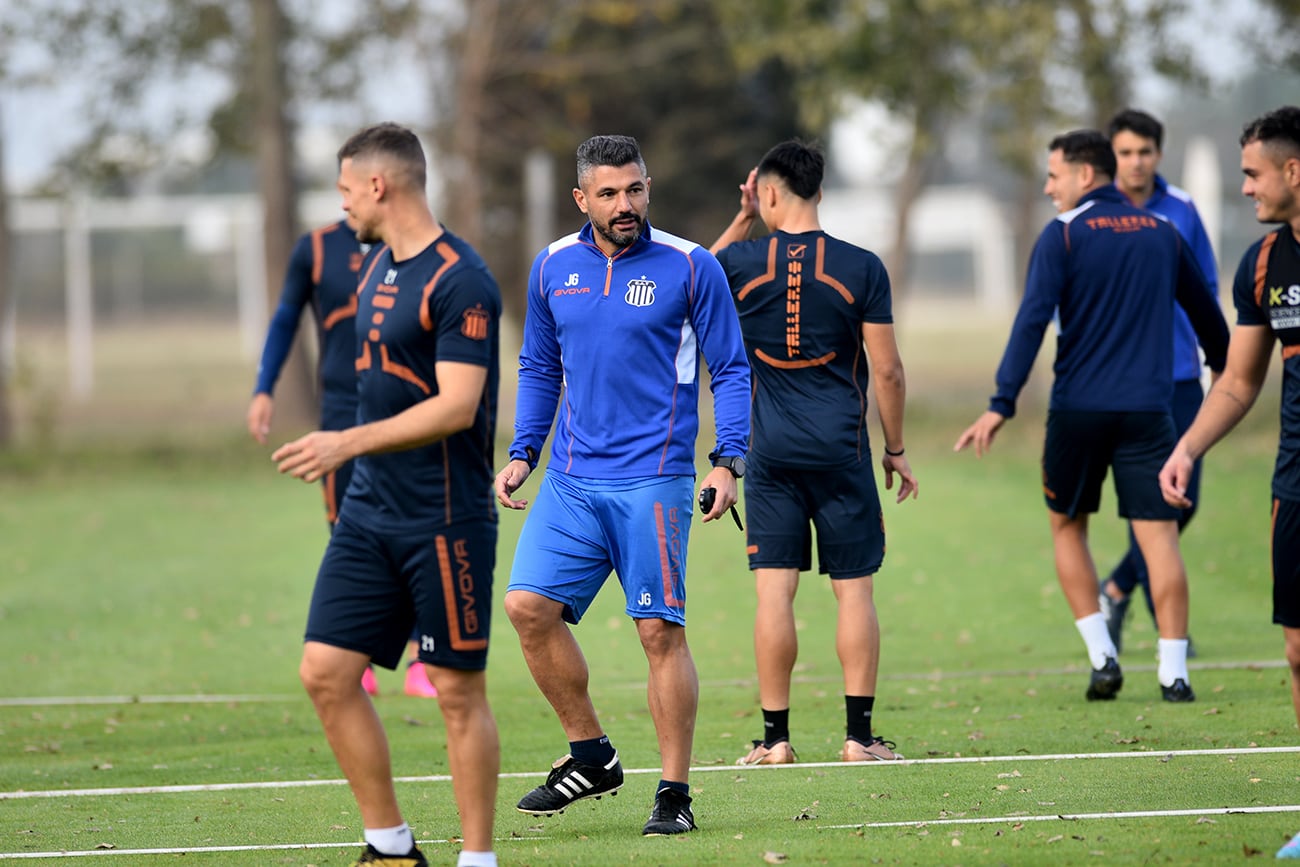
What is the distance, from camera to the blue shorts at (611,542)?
6.04 meters

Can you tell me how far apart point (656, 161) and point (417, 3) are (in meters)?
5.93

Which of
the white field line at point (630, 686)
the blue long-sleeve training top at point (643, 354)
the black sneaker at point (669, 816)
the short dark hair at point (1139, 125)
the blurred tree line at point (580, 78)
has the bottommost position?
the white field line at point (630, 686)

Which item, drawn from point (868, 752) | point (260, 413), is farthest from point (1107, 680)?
point (260, 413)

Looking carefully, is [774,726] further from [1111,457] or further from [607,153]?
[607,153]

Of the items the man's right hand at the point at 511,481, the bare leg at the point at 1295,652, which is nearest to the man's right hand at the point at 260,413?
the man's right hand at the point at 511,481

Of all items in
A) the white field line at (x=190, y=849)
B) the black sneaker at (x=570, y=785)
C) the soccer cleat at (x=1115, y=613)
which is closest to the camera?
the white field line at (x=190, y=849)

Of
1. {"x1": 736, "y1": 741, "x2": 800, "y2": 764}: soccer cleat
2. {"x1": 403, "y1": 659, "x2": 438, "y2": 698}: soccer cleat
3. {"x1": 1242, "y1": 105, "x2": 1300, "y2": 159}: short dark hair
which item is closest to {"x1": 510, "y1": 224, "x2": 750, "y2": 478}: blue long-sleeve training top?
{"x1": 736, "y1": 741, "x2": 800, "y2": 764}: soccer cleat

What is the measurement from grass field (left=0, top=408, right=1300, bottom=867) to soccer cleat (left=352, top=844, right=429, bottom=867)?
0.42 m

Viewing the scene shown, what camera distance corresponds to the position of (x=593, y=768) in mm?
6285

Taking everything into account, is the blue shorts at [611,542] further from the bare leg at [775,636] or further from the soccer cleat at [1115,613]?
the soccer cleat at [1115,613]

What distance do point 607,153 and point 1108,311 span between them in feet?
10.5

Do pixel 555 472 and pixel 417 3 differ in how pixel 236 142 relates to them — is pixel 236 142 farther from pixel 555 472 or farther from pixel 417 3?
pixel 555 472

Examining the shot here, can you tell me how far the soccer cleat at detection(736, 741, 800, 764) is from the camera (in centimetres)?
720

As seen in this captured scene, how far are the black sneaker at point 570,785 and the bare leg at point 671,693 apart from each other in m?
0.34
